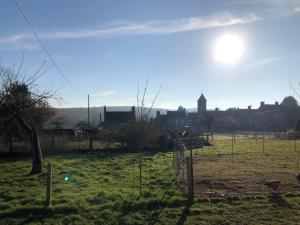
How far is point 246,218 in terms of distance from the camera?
30.2ft

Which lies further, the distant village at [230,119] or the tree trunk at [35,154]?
the distant village at [230,119]

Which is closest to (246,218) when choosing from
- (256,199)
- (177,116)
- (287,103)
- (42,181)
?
(256,199)

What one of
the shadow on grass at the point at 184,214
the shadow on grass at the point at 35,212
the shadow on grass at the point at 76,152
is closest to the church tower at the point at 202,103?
the shadow on grass at the point at 76,152

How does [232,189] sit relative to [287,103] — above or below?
below

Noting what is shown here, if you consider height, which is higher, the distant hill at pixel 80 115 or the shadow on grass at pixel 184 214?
the distant hill at pixel 80 115

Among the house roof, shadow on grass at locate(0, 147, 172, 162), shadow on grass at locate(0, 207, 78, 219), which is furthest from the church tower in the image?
shadow on grass at locate(0, 207, 78, 219)

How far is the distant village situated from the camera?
67.9 m

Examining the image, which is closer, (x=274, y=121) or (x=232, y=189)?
(x=232, y=189)

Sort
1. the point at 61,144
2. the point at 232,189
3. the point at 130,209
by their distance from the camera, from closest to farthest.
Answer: the point at 130,209
the point at 232,189
the point at 61,144

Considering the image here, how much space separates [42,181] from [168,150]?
17.9 m

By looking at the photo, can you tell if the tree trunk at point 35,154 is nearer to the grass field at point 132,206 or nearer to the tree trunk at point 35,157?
the tree trunk at point 35,157

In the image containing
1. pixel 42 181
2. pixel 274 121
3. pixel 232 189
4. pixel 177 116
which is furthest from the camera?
pixel 274 121

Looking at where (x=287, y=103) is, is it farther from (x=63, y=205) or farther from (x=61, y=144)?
(x=63, y=205)

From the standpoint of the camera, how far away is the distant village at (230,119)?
223ft
